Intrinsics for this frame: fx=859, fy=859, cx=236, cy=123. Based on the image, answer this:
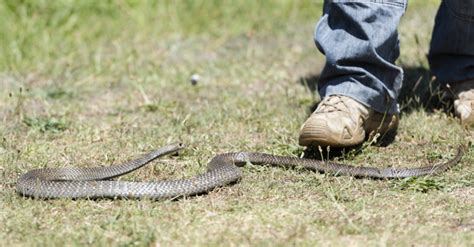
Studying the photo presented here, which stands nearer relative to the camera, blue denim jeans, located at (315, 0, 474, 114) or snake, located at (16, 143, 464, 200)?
snake, located at (16, 143, 464, 200)

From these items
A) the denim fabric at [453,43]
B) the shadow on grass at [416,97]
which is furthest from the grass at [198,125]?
the denim fabric at [453,43]

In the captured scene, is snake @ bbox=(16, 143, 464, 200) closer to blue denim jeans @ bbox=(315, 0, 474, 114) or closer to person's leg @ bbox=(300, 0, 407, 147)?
person's leg @ bbox=(300, 0, 407, 147)

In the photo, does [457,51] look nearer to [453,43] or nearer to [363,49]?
[453,43]

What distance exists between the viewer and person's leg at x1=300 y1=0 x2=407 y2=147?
4.18 metres

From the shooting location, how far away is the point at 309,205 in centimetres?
354

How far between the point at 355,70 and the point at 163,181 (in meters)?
1.22

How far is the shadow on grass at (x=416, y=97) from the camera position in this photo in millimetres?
4609

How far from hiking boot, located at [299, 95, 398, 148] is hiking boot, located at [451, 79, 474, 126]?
587mm

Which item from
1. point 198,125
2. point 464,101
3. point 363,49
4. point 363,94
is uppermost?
point 363,49

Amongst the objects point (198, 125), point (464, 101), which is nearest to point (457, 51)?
point (464, 101)

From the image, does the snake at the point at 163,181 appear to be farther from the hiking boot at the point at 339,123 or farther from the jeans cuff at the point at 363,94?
the jeans cuff at the point at 363,94

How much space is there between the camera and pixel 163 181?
12.1 ft

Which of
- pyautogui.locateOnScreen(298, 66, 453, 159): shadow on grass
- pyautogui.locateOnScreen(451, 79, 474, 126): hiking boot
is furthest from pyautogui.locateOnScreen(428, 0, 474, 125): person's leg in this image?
pyautogui.locateOnScreen(298, 66, 453, 159): shadow on grass

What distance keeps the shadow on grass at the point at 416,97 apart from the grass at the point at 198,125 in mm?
28
